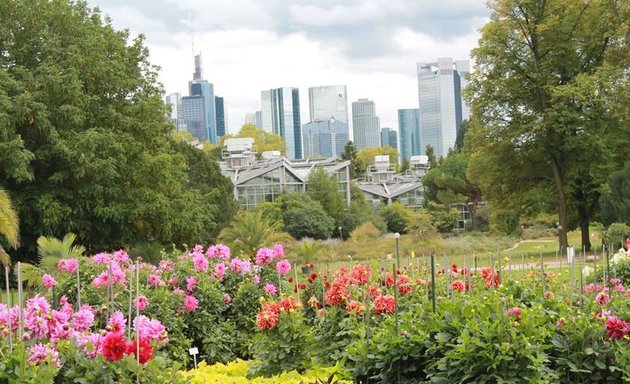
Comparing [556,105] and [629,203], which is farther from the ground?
[556,105]

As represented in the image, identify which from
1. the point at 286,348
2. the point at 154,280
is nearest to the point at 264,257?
the point at 154,280

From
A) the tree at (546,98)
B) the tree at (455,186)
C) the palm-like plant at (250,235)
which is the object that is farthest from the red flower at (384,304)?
the tree at (455,186)

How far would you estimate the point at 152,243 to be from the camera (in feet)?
72.0

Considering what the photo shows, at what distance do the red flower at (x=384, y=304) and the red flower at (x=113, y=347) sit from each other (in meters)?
2.43

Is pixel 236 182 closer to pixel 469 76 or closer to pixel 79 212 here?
pixel 469 76

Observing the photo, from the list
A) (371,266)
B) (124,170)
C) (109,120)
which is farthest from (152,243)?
(371,266)

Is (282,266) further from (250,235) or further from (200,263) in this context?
(250,235)

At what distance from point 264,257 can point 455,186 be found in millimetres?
45388

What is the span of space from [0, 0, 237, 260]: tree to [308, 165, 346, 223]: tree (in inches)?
861

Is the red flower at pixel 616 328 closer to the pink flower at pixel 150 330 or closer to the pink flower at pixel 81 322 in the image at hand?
the pink flower at pixel 150 330

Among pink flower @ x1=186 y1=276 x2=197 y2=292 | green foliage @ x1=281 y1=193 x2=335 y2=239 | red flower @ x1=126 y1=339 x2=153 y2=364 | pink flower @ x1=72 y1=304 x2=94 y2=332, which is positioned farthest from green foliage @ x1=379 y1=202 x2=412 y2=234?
red flower @ x1=126 y1=339 x2=153 y2=364

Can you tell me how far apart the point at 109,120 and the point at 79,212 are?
271cm

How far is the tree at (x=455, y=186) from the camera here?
2051 inches

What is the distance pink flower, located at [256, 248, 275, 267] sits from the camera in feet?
27.3
